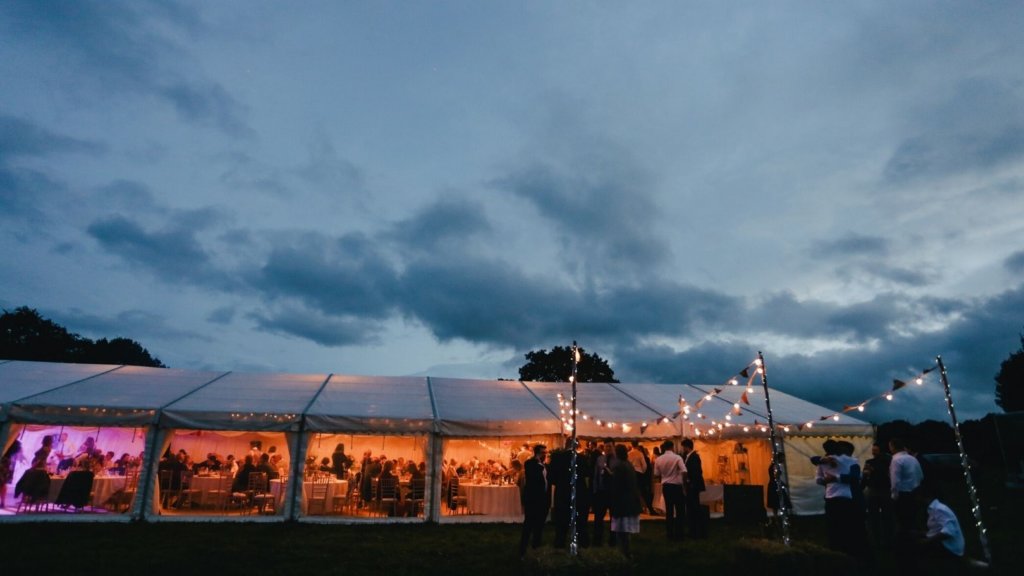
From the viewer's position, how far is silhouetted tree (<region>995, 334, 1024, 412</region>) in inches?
1199

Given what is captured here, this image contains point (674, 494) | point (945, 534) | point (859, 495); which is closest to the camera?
point (945, 534)

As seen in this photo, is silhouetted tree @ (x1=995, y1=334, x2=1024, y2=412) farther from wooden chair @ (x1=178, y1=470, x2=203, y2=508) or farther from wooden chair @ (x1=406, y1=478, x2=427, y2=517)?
wooden chair @ (x1=178, y1=470, x2=203, y2=508)

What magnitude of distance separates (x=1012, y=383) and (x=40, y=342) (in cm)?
5277

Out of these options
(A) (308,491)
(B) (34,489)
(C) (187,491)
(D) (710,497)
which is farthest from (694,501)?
(B) (34,489)

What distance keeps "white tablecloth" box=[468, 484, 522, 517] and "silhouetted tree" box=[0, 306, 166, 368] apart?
27.3m

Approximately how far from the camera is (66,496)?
27.1 feet

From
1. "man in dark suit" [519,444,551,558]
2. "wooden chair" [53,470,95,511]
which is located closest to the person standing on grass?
"man in dark suit" [519,444,551,558]

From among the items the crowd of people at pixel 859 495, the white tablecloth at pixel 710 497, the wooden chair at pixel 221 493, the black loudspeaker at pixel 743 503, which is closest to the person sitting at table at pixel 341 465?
the wooden chair at pixel 221 493

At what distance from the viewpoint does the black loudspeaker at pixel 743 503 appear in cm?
938

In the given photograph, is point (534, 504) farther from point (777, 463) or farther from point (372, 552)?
point (777, 463)

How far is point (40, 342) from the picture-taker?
1154 inches

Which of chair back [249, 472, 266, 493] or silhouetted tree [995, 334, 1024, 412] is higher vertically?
silhouetted tree [995, 334, 1024, 412]

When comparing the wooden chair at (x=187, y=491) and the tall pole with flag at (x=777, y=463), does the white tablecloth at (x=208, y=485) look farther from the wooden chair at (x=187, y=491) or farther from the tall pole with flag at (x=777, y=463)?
the tall pole with flag at (x=777, y=463)

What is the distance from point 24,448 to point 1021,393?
138 feet
